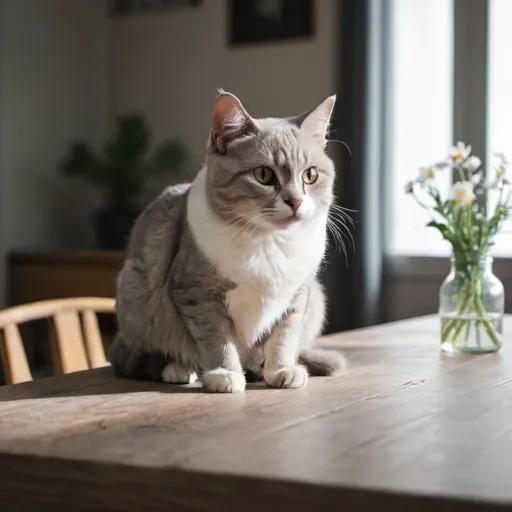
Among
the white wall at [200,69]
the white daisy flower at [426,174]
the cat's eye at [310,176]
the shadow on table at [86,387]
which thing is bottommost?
the shadow on table at [86,387]

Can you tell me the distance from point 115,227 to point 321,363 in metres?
2.06

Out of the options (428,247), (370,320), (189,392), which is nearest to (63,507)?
(189,392)

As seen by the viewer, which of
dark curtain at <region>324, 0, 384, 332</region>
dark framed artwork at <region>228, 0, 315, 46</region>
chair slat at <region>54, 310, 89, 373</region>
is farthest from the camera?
dark framed artwork at <region>228, 0, 315, 46</region>

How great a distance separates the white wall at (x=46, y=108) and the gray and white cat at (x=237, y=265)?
2.09 meters

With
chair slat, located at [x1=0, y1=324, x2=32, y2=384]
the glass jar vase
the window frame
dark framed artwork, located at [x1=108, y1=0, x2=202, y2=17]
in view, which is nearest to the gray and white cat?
chair slat, located at [x1=0, y1=324, x2=32, y2=384]

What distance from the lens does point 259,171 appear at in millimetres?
1285

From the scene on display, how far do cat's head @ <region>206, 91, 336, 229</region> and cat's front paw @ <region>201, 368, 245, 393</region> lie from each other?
224 mm

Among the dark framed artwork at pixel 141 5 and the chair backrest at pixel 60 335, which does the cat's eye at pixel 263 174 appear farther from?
the dark framed artwork at pixel 141 5

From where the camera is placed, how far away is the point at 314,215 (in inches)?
52.4

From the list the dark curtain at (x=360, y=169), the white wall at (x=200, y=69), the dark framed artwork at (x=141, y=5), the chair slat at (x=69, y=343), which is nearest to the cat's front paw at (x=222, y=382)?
the chair slat at (x=69, y=343)

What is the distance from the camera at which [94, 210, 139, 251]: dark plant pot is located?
336 centimetres

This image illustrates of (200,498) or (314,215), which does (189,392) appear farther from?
(200,498)

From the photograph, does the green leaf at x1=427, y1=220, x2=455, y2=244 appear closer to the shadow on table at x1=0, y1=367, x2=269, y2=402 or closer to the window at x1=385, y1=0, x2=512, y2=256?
the shadow on table at x1=0, y1=367, x2=269, y2=402

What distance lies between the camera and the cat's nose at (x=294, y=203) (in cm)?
127
